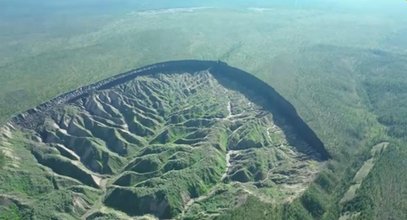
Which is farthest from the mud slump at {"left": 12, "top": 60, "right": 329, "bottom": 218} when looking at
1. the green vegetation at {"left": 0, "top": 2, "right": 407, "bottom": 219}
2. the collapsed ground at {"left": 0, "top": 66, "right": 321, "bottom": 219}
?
the green vegetation at {"left": 0, "top": 2, "right": 407, "bottom": 219}

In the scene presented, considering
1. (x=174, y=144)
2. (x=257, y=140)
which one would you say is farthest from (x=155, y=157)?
(x=257, y=140)

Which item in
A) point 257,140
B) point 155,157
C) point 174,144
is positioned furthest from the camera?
point 257,140

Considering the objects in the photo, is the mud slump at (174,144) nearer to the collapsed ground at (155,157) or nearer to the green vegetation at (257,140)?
the collapsed ground at (155,157)

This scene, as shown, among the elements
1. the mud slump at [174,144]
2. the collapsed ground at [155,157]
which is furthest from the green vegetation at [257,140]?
the mud slump at [174,144]

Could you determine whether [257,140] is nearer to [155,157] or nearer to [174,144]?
[174,144]

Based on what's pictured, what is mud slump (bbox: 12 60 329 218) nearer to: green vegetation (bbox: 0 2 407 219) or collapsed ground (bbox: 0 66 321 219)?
collapsed ground (bbox: 0 66 321 219)

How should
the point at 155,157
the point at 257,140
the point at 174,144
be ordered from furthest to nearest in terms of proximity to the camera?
1. the point at 257,140
2. the point at 174,144
3. the point at 155,157

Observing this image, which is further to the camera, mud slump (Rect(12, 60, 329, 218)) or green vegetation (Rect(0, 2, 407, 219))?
mud slump (Rect(12, 60, 329, 218))

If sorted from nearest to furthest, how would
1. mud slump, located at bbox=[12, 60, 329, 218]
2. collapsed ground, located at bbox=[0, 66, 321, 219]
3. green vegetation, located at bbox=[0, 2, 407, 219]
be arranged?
green vegetation, located at bbox=[0, 2, 407, 219], collapsed ground, located at bbox=[0, 66, 321, 219], mud slump, located at bbox=[12, 60, 329, 218]
